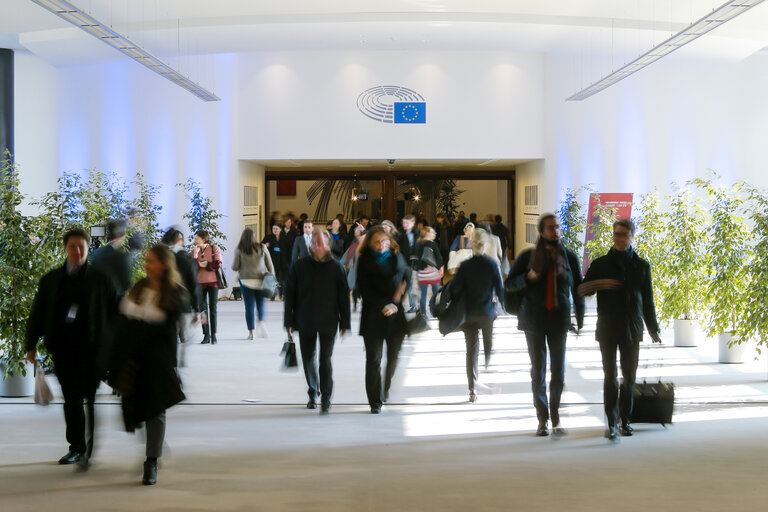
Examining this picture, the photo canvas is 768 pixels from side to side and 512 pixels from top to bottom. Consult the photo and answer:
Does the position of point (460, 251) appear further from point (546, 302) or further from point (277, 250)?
point (546, 302)

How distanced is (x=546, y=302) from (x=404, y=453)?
→ 5.00 ft

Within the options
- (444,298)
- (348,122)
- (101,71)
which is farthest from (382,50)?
(444,298)

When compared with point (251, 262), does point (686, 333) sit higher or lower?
lower

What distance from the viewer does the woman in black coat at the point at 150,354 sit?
5.43m

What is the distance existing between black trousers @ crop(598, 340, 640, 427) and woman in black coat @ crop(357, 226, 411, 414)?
181cm

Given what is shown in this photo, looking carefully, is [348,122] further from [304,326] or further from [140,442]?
[140,442]

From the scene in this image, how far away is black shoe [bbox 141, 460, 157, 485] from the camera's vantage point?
547cm

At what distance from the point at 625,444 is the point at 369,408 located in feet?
7.54

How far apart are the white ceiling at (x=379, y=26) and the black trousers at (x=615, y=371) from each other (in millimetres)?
10071

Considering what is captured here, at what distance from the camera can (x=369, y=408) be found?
7.93 m

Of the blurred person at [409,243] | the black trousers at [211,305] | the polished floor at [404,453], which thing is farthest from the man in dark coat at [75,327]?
the blurred person at [409,243]

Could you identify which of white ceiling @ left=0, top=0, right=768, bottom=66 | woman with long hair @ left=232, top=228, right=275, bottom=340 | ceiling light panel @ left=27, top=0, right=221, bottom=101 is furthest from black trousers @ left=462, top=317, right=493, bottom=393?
white ceiling @ left=0, top=0, right=768, bottom=66

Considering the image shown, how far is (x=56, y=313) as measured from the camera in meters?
5.84

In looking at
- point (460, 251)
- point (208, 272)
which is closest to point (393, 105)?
point (460, 251)
